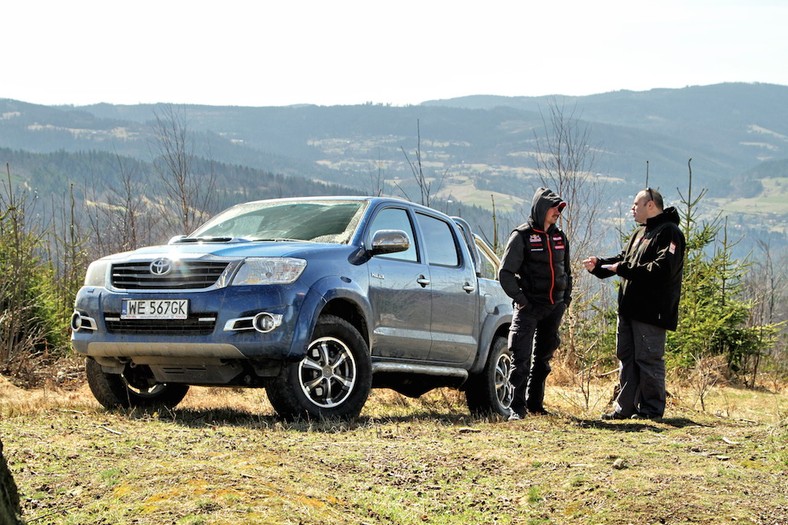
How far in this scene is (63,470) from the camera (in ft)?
16.1

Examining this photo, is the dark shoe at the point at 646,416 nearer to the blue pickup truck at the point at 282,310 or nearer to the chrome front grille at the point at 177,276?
the blue pickup truck at the point at 282,310

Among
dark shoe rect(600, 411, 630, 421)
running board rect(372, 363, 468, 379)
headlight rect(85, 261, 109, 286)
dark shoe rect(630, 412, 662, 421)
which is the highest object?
headlight rect(85, 261, 109, 286)

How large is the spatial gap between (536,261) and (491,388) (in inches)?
59.1

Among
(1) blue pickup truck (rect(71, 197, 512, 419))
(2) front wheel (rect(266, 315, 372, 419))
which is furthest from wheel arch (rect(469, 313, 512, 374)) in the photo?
(2) front wheel (rect(266, 315, 372, 419))

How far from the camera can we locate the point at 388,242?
750 cm

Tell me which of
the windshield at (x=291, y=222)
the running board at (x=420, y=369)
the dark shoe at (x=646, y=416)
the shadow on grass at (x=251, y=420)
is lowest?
the dark shoe at (x=646, y=416)

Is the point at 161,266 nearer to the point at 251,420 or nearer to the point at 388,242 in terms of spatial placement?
the point at 251,420

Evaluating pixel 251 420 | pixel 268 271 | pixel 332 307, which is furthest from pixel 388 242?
pixel 251 420

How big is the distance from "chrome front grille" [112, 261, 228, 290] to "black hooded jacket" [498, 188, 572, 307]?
2.63m

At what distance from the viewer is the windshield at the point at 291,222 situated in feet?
25.2

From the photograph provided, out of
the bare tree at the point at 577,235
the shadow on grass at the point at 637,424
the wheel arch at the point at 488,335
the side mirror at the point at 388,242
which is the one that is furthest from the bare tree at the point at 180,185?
the shadow on grass at the point at 637,424

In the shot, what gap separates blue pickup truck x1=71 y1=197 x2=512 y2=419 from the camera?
6707 millimetres

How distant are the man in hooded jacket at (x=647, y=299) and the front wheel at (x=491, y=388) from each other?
1.11m

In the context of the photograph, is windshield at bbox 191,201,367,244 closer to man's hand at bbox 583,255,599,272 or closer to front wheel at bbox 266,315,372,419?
front wheel at bbox 266,315,372,419
